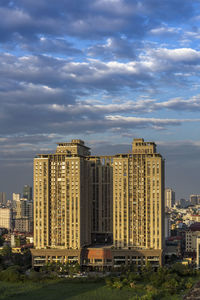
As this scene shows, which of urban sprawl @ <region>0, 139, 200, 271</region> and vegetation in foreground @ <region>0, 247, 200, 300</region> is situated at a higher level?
urban sprawl @ <region>0, 139, 200, 271</region>

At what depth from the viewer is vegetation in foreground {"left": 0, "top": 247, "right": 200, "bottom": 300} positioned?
52094 mm

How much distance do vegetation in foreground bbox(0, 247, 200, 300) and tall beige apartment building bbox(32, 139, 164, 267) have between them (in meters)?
3.94

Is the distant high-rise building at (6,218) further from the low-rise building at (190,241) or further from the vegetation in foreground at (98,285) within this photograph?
the vegetation in foreground at (98,285)

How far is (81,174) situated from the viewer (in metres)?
72.8

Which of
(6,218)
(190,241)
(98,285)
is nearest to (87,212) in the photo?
(98,285)

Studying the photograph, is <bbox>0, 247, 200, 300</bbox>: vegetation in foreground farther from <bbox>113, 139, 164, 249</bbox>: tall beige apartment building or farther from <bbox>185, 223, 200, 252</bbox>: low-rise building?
<bbox>185, 223, 200, 252</bbox>: low-rise building

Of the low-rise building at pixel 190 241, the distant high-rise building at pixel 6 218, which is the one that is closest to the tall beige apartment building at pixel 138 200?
the low-rise building at pixel 190 241

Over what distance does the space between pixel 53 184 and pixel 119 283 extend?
22.1 m

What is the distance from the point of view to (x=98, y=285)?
58000mm

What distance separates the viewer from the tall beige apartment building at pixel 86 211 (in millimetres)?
70375

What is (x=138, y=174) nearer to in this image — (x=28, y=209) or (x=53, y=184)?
(x=53, y=184)

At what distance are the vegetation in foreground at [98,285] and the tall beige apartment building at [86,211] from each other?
3.94m

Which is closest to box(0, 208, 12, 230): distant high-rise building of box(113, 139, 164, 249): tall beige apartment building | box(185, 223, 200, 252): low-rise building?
box(185, 223, 200, 252): low-rise building

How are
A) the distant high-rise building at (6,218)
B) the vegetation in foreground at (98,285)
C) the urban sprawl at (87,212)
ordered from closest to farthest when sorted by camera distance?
the vegetation in foreground at (98,285), the urban sprawl at (87,212), the distant high-rise building at (6,218)
